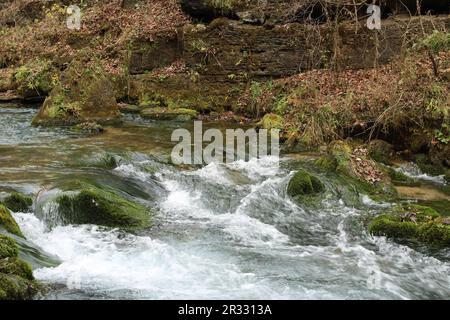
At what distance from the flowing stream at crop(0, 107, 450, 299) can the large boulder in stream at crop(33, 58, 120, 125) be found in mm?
3478

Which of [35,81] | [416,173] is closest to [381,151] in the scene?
[416,173]

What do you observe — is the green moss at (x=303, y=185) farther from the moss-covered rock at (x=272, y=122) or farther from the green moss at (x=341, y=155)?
the moss-covered rock at (x=272, y=122)

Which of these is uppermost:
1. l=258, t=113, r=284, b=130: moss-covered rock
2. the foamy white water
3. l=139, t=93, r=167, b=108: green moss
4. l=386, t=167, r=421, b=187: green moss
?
l=139, t=93, r=167, b=108: green moss

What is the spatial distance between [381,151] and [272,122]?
130 inches

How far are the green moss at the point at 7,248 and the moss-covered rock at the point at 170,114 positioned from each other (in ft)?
34.8

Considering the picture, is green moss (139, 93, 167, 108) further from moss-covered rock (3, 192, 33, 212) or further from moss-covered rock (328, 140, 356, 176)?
moss-covered rock (3, 192, 33, 212)

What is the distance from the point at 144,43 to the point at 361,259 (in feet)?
Answer: 46.7

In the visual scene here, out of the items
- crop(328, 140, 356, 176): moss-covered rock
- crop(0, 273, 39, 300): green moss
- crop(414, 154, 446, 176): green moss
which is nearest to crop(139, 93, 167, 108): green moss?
crop(328, 140, 356, 176): moss-covered rock

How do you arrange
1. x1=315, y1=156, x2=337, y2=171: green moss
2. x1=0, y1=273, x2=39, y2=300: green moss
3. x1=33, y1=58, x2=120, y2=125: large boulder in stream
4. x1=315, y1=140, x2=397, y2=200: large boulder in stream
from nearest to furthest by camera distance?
1. x1=0, y1=273, x2=39, y2=300: green moss
2. x1=315, y1=140, x2=397, y2=200: large boulder in stream
3. x1=315, y1=156, x2=337, y2=171: green moss
4. x1=33, y1=58, x2=120, y2=125: large boulder in stream

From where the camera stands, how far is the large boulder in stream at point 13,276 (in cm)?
456

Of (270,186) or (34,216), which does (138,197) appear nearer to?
(34,216)

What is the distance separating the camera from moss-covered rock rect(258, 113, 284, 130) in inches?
529

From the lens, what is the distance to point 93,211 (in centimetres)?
738

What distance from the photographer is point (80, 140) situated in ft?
40.1
